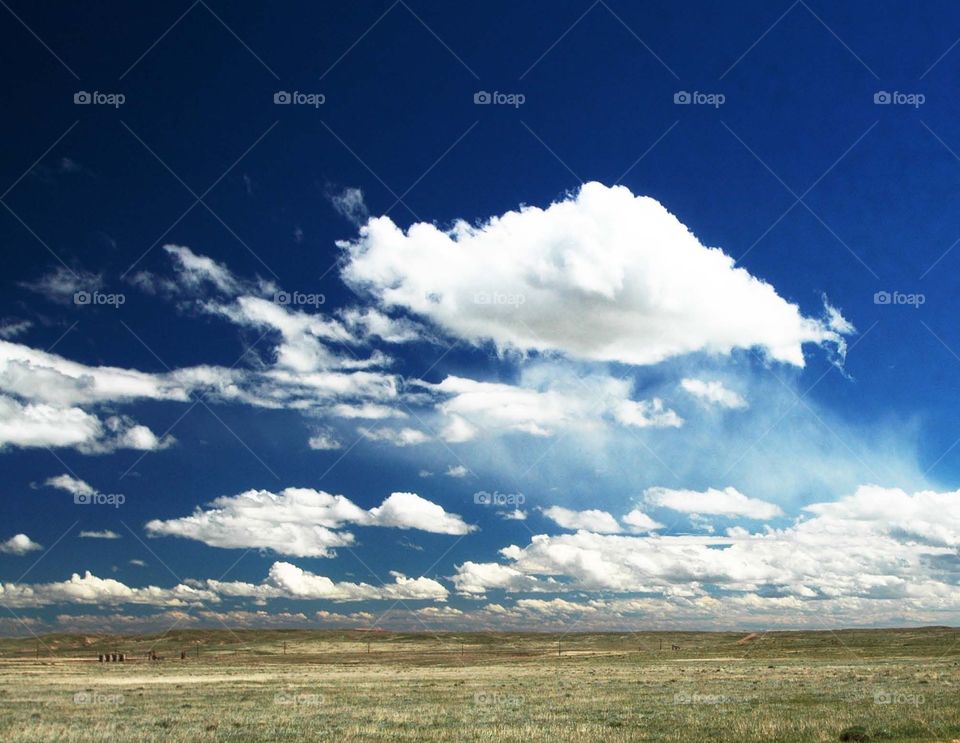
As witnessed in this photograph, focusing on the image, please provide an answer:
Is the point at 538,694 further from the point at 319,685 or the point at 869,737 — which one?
the point at 869,737

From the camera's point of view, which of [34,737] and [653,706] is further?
[653,706]

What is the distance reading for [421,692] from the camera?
1788 inches

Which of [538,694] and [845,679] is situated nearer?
[538,694]

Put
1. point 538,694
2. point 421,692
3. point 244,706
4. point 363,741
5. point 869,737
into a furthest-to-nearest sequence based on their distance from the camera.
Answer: point 421,692, point 538,694, point 244,706, point 363,741, point 869,737

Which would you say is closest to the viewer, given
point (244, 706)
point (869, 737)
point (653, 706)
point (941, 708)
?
point (869, 737)

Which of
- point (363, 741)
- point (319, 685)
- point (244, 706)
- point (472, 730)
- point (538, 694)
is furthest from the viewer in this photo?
point (319, 685)

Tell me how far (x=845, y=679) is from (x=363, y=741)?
39658mm

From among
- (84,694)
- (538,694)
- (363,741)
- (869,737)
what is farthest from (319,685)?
(869,737)

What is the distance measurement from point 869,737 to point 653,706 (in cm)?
1324

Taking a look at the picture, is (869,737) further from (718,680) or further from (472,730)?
(718,680)

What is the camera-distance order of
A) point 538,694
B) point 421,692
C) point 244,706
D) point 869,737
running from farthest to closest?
1. point 421,692
2. point 538,694
3. point 244,706
4. point 869,737

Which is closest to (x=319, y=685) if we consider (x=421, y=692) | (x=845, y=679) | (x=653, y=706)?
(x=421, y=692)

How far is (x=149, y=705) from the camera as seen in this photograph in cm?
3759

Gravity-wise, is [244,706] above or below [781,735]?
below
